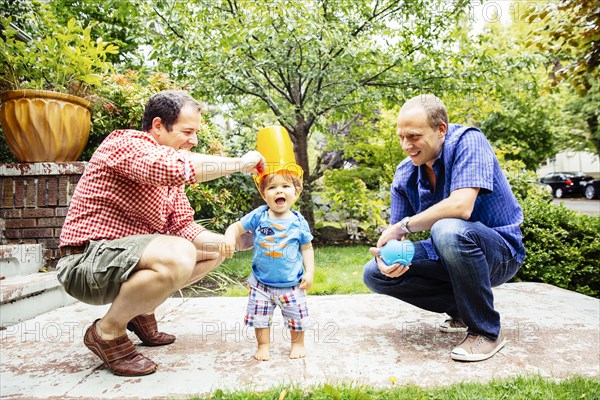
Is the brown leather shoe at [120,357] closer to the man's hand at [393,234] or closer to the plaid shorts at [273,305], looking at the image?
the plaid shorts at [273,305]

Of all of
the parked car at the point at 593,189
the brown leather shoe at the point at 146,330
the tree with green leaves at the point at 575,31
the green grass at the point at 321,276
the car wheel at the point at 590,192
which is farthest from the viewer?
the car wheel at the point at 590,192

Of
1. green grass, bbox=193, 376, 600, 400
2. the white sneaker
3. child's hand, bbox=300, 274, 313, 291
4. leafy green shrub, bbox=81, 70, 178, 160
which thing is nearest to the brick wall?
leafy green shrub, bbox=81, 70, 178, 160

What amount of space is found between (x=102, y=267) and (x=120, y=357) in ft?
1.38

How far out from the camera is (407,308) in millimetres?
3141

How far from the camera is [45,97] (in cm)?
346

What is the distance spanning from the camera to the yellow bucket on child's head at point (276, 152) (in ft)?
7.38

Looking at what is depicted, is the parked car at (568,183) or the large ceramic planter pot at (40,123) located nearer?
the large ceramic planter pot at (40,123)

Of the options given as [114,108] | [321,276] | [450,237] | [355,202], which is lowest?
[321,276]

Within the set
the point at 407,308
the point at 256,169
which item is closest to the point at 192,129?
the point at 256,169

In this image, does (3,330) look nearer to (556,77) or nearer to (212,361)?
(212,361)

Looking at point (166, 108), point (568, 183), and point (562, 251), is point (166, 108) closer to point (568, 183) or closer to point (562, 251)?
point (562, 251)

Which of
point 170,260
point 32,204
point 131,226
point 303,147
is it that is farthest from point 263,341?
point 303,147

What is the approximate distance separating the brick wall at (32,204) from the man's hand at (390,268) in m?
2.48

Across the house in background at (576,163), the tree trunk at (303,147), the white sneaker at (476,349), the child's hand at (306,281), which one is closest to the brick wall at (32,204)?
the child's hand at (306,281)
